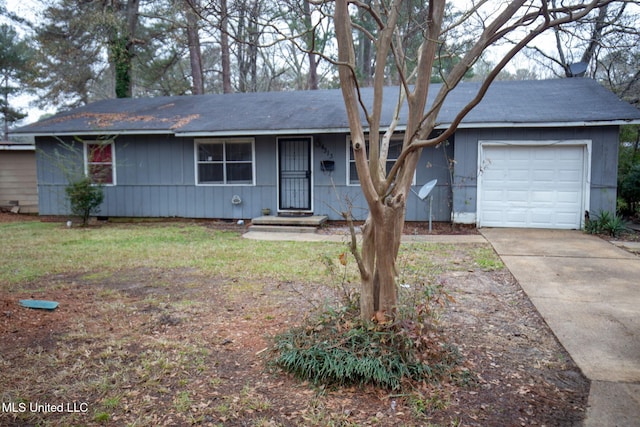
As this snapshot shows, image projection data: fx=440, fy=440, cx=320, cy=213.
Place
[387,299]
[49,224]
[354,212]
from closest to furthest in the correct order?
[387,299] → [354,212] → [49,224]

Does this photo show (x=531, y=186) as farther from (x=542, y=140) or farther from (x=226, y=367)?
(x=226, y=367)

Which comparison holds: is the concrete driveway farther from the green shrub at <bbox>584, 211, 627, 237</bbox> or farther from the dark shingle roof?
the dark shingle roof

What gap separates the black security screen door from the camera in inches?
444

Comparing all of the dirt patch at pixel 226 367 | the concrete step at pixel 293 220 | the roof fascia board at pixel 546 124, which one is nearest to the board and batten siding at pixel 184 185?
the concrete step at pixel 293 220

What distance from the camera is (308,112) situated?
11.5m

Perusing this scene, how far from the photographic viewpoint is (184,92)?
71.3 ft

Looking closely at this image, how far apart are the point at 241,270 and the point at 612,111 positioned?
8.32m

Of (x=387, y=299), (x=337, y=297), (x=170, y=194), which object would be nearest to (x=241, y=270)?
(x=337, y=297)

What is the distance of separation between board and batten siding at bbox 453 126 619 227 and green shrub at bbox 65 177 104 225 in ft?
28.5

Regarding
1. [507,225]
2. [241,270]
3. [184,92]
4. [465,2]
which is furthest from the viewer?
[184,92]

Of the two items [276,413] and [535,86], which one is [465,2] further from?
[535,86]

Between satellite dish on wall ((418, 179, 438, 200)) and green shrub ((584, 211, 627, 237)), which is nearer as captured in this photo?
green shrub ((584, 211, 627, 237))

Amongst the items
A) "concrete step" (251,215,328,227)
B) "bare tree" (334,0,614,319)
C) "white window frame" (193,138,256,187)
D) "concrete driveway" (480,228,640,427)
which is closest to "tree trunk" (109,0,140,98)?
"white window frame" (193,138,256,187)

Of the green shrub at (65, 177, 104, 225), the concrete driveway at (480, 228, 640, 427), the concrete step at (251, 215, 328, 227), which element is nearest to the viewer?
the concrete driveway at (480, 228, 640, 427)
